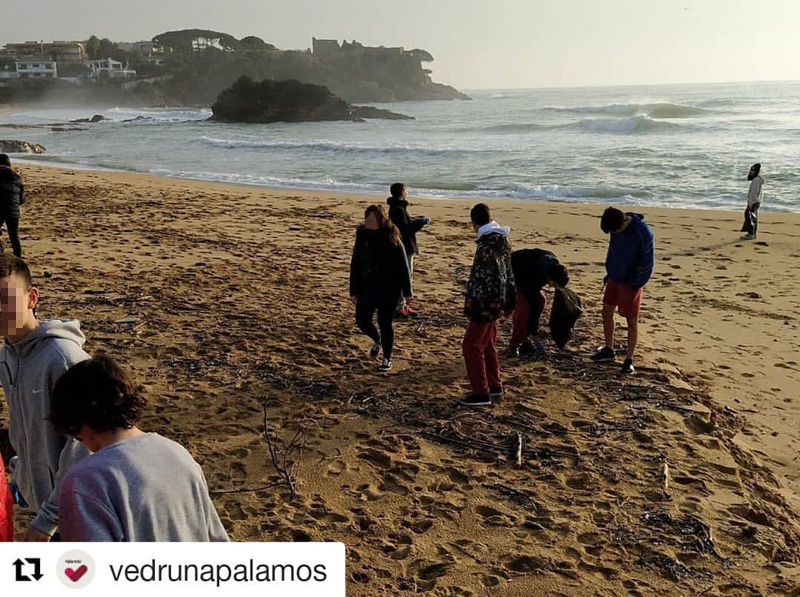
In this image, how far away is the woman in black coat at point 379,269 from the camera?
542 centimetres

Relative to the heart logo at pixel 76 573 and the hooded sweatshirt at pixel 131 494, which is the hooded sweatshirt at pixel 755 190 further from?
the heart logo at pixel 76 573

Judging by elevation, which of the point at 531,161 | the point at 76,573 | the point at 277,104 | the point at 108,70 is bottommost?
the point at 76,573

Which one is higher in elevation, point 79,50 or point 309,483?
point 79,50

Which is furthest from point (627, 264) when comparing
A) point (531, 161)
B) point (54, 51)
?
point (54, 51)

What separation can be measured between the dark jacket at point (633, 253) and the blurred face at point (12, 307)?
4.60m

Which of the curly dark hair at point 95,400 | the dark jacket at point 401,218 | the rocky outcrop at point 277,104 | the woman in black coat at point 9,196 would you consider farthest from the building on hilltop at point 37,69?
the curly dark hair at point 95,400

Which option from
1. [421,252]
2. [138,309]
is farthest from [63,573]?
[421,252]

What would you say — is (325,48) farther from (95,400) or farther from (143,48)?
(95,400)

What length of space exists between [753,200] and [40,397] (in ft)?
41.4

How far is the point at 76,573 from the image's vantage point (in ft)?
5.49

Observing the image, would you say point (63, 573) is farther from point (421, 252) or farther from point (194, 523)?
point (421, 252)

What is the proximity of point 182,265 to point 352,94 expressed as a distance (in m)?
122

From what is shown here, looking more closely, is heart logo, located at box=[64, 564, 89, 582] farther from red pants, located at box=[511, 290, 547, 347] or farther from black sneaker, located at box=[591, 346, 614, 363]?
black sneaker, located at box=[591, 346, 614, 363]

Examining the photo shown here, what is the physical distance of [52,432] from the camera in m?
2.40
